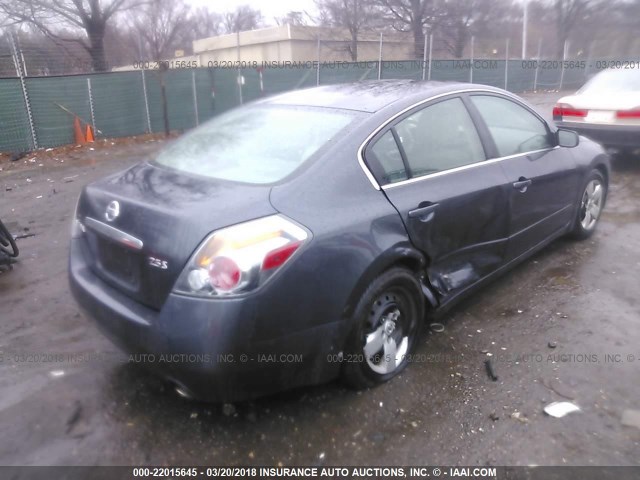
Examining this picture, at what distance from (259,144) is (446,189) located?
1.13 meters

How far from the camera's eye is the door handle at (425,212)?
2854mm

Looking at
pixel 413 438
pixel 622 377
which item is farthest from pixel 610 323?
pixel 413 438

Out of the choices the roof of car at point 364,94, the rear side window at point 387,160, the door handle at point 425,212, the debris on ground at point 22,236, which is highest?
the roof of car at point 364,94

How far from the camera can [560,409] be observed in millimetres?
2691

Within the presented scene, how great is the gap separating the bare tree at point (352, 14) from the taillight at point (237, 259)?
102 ft

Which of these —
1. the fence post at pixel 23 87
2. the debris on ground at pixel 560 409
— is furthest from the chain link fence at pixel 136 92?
the debris on ground at pixel 560 409

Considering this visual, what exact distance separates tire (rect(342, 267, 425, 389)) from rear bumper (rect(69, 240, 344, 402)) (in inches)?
5.3

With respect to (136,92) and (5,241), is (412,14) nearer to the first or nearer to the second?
(136,92)

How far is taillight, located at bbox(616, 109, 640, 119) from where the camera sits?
285 inches

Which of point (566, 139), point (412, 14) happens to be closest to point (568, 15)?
point (412, 14)

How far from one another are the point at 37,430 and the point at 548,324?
311cm

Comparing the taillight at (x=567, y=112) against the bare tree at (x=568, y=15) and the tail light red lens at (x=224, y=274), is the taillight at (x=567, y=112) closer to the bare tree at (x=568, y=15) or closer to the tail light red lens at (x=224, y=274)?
the tail light red lens at (x=224, y=274)

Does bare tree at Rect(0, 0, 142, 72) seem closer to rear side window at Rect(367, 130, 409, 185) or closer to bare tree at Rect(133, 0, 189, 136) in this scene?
bare tree at Rect(133, 0, 189, 136)

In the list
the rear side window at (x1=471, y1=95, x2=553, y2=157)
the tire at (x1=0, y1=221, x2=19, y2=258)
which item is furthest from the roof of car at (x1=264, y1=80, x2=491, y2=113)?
the tire at (x1=0, y1=221, x2=19, y2=258)
